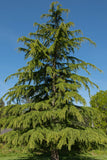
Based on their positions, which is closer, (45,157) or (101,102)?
(45,157)

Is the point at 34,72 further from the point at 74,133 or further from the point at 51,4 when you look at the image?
the point at 51,4

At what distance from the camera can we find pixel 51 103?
7816 millimetres

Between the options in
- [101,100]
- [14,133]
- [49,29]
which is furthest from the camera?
[101,100]

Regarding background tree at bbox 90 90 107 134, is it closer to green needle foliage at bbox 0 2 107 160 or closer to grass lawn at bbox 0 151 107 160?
grass lawn at bbox 0 151 107 160

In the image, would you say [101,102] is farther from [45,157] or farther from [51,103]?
[51,103]

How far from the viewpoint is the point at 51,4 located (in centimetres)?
865

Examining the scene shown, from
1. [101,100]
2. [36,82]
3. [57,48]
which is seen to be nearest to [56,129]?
[36,82]

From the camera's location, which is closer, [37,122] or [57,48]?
[37,122]

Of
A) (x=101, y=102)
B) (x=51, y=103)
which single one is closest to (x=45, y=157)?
(x=51, y=103)

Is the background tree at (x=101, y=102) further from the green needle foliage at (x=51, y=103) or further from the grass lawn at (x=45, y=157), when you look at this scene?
the green needle foliage at (x=51, y=103)

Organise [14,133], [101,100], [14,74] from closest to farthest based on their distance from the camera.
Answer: [14,133], [14,74], [101,100]

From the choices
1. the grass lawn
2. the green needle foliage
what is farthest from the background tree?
the green needle foliage

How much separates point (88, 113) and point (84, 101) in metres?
1.13

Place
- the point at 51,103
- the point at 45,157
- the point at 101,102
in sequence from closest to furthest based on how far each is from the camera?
the point at 51,103 < the point at 45,157 < the point at 101,102
